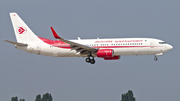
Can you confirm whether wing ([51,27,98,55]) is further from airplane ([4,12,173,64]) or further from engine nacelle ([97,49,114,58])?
engine nacelle ([97,49,114,58])

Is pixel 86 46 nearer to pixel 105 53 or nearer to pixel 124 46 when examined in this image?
pixel 105 53

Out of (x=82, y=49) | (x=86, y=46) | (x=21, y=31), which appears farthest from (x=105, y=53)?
(x=21, y=31)

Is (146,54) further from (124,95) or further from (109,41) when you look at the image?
(124,95)

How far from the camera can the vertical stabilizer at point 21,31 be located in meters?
67.6

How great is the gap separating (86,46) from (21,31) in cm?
1544

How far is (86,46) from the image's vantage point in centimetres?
6097

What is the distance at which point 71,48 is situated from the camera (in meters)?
63.8

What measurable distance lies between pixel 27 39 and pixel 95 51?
14.4m

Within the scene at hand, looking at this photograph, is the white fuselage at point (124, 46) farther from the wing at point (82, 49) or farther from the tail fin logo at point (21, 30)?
the tail fin logo at point (21, 30)

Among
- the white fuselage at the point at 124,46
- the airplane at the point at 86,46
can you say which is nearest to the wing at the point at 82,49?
the airplane at the point at 86,46

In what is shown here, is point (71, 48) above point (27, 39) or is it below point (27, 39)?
below

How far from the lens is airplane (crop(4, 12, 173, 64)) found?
6134cm

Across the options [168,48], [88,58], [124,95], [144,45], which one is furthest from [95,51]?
[124,95]

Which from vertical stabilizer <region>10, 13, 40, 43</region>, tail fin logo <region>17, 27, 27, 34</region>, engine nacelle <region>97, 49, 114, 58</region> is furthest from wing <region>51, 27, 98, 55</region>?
tail fin logo <region>17, 27, 27, 34</region>
